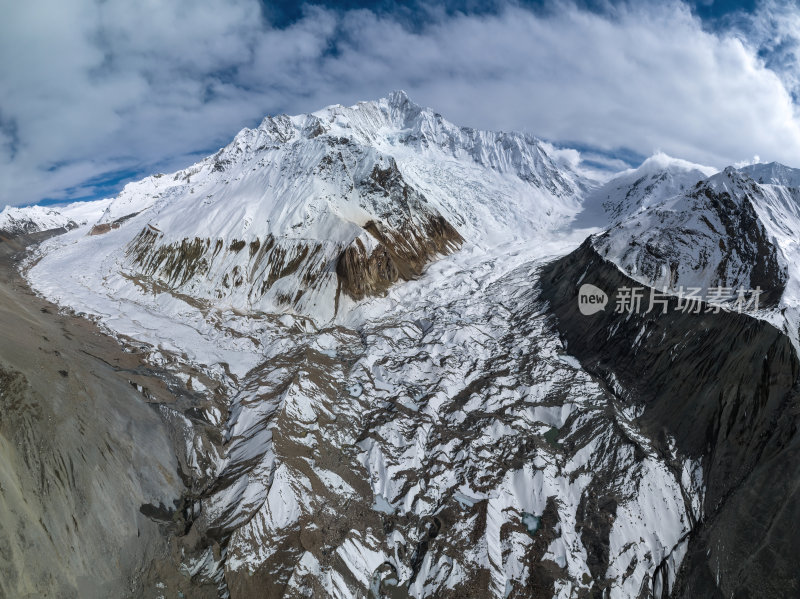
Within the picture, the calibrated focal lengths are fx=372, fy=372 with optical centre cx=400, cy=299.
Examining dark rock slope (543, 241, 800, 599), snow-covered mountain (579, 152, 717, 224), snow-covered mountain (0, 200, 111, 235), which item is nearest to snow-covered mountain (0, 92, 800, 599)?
dark rock slope (543, 241, 800, 599)

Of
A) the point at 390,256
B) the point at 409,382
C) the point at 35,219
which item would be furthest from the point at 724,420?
the point at 35,219

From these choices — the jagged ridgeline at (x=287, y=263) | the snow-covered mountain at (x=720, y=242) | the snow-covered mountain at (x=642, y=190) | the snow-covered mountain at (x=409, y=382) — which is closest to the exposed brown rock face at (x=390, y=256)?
the jagged ridgeline at (x=287, y=263)

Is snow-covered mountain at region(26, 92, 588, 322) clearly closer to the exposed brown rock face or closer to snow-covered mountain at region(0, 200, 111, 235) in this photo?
the exposed brown rock face

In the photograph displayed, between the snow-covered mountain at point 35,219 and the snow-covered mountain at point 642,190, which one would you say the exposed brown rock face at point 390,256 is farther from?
the snow-covered mountain at point 35,219

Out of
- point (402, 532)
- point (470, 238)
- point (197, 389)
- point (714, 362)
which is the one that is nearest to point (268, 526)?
point (402, 532)

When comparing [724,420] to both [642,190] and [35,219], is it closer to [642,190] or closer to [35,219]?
[642,190]

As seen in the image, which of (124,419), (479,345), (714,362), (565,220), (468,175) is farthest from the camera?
(468,175)

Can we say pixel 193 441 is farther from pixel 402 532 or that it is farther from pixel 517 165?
pixel 517 165

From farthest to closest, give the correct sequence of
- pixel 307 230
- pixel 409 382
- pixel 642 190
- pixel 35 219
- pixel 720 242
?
pixel 35 219 < pixel 642 190 < pixel 307 230 < pixel 720 242 < pixel 409 382
